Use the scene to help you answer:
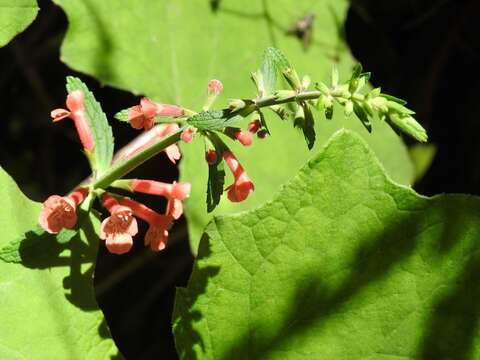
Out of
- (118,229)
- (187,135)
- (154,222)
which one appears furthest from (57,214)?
(187,135)

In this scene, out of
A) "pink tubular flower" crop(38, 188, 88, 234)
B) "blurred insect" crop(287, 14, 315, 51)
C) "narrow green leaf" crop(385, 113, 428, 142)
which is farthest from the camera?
"blurred insect" crop(287, 14, 315, 51)

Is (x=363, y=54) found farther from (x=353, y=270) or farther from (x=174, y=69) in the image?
(x=353, y=270)

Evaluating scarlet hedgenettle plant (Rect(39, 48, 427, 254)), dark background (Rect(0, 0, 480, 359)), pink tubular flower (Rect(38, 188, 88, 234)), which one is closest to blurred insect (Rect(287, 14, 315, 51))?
dark background (Rect(0, 0, 480, 359))

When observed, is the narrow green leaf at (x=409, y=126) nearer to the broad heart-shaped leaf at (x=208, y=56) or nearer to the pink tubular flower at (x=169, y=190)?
the pink tubular flower at (x=169, y=190)

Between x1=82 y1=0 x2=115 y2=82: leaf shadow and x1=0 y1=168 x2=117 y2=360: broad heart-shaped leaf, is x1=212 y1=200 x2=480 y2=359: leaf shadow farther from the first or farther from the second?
x1=82 y1=0 x2=115 y2=82: leaf shadow


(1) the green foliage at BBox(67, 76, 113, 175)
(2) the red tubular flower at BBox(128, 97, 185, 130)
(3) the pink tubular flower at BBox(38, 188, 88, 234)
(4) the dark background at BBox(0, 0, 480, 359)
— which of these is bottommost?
(4) the dark background at BBox(0, 0, 480, 359)

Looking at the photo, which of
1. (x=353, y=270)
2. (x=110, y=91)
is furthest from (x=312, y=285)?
(x=110, y=91)
